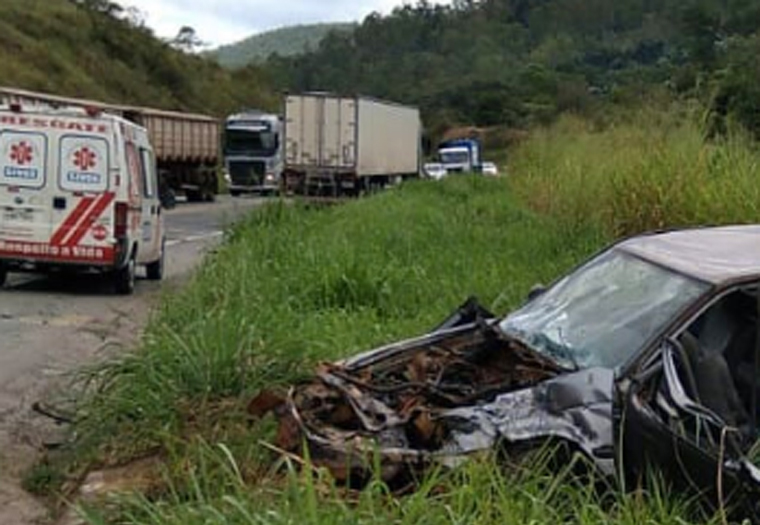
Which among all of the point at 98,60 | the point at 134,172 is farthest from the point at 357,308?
the point at 98,60

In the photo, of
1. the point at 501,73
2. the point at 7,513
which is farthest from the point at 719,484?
the point at 501,73

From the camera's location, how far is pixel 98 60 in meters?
55.0

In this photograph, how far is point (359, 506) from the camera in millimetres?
4262

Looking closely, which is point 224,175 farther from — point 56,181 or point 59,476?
point 59,476

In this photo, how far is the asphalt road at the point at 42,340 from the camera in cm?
702

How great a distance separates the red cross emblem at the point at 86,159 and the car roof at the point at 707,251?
941 cm

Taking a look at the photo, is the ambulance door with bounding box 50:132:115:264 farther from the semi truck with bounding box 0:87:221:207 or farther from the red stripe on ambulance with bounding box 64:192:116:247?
the semi truck with bounding box 0:87:221:207

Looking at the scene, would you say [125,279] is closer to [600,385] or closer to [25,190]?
[25,190]

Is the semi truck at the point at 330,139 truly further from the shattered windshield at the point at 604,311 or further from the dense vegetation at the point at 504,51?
the shattered windshield at the point at 604,311

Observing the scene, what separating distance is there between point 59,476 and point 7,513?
1.54 feet

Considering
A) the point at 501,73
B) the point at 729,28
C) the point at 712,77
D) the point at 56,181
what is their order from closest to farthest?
the point at 56,181, the point at 712,77, the point at 729,28, the point at 501,73

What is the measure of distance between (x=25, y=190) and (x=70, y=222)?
0.62 metres

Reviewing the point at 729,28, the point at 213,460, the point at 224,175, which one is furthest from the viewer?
the point at 224,175

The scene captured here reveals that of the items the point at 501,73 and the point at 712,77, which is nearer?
the point at 712,77
